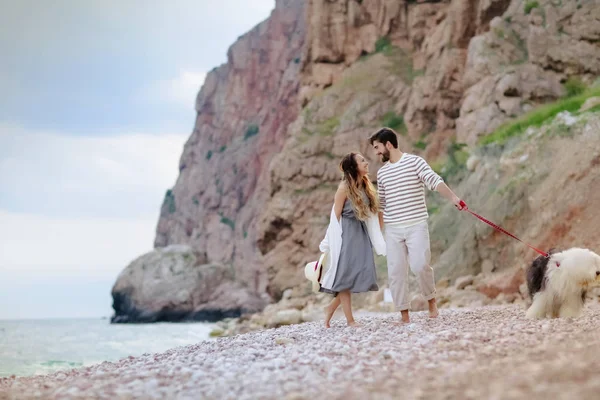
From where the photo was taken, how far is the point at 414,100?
34.1 metres

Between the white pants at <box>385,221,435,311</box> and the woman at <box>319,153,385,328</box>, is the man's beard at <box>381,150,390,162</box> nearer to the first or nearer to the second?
the woman at <box>319,153,385,328</box>

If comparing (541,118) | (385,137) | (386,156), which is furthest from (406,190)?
(541,118)

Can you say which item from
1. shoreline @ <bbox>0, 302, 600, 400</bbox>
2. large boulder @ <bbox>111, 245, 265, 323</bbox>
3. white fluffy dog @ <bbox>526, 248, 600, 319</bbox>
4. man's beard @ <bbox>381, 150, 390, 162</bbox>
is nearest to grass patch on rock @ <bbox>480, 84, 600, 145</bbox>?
man's beard @ <bbox>381, 150, 390, 162</bbox>

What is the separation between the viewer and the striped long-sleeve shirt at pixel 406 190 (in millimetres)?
7688

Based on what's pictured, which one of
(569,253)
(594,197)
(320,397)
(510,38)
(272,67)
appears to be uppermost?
(272,67)

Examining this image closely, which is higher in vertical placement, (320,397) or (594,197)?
(594,197)

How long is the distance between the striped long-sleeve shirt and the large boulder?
47261 mm

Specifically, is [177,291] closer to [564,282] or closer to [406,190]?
[406,190]

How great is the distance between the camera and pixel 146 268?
58219 millimetres

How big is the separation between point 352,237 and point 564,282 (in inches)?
94.0

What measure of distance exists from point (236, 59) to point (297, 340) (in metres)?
80.4

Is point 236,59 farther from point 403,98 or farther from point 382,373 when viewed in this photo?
point 382,373

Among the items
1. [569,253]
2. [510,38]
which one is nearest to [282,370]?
[569,253]

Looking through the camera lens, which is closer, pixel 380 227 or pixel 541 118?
pixel 380 227
